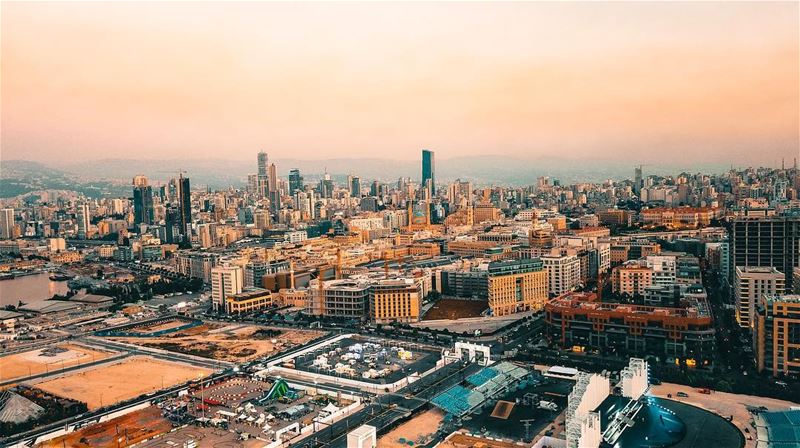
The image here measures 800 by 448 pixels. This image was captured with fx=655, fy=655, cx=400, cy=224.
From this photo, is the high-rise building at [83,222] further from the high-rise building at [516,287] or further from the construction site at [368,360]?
the construction site at [368,360]

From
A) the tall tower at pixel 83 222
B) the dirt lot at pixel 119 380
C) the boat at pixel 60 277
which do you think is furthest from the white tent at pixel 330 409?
the tall tower at pixel 83 222

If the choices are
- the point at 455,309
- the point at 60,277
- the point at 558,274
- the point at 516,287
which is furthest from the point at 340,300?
the point at 60,277

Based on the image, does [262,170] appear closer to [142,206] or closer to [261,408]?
[142,206]

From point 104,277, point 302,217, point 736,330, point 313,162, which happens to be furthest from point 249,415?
point 313,162

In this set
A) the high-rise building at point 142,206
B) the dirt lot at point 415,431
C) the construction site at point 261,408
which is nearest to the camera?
the dirt lot at point 415,431

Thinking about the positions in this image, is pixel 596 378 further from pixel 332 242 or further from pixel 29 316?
pixel 332 242

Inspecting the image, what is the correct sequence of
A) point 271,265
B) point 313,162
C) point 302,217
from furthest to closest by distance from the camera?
1. point 313,162
2. point 302,217
3. point 271,265
